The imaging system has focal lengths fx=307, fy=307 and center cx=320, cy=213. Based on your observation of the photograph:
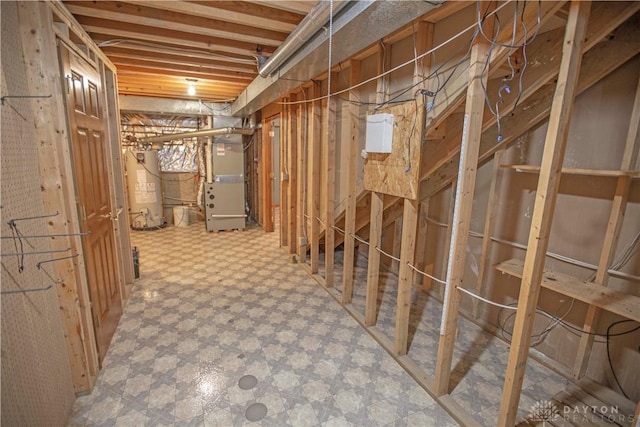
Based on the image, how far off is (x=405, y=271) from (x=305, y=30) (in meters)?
1.77

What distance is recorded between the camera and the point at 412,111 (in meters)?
1.87

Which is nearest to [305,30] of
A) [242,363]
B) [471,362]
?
[242,363]

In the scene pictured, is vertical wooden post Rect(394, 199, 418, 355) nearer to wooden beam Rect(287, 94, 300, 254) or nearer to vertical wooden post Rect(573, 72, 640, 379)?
vertical wooden post Rect(573, 72, 640, 379)

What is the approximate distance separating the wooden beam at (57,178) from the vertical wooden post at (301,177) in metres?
2.47

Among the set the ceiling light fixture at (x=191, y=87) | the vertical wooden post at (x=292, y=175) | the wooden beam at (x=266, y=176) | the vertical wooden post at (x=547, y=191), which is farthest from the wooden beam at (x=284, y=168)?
the vertical wooden post at (x=547, y=191)

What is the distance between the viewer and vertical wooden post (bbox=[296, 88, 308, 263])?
385 centimetres

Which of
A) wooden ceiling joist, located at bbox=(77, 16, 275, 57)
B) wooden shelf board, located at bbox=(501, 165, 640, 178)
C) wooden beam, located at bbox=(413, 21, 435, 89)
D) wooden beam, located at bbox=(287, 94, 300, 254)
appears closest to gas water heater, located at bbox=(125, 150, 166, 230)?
wooden beam, located at bbox=(287, 94, 300, 254)

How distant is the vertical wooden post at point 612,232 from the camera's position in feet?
5.92

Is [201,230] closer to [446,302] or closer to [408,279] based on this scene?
[408,279]

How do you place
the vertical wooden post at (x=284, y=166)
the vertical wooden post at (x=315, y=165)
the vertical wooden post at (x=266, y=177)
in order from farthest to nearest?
1. the vertical wooden post at (x=266, y=177)
2. the vertical wooden post at (x=284, y=166)
3. the vertical wooden post at (x=315, y=165)

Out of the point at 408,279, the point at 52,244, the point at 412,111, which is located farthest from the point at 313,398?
the point at 412,111

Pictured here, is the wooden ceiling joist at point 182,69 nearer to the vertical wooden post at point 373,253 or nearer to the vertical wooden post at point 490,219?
the vertical wooden post at point 373,253

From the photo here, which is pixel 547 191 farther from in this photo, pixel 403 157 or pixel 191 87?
pixel 191 87

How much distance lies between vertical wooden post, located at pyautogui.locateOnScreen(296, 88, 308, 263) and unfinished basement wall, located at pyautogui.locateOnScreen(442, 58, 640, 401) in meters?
2.13
